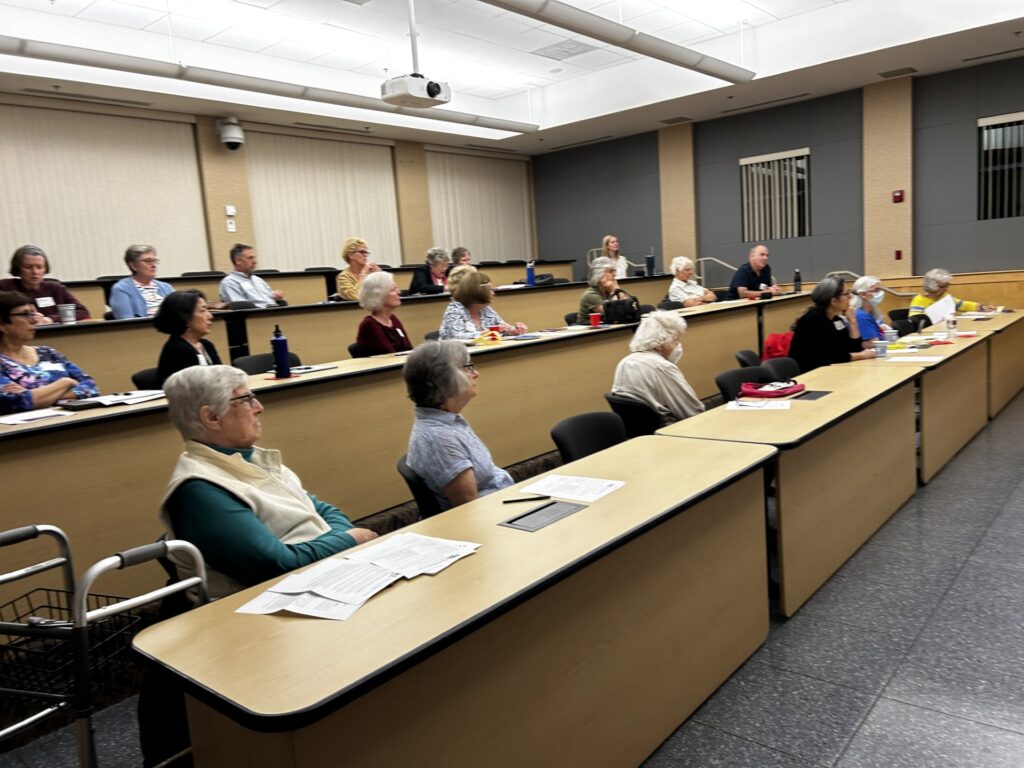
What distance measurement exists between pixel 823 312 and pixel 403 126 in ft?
24.3

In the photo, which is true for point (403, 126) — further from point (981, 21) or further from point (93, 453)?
point (93, 453)

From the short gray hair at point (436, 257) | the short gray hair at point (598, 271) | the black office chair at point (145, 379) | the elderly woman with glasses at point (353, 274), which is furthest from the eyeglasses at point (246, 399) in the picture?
the short gray hair at point (436, 257)

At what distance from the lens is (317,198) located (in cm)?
1019

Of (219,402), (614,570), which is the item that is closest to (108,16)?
(219,402)

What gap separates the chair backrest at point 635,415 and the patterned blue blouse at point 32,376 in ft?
8.36

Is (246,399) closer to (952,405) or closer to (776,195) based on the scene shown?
(952,405)

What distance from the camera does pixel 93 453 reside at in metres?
2.82

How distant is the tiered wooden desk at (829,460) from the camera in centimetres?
267

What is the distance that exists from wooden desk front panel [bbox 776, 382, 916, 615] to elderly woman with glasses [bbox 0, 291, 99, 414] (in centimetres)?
312

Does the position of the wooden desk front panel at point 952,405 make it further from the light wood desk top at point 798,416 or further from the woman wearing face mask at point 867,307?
the woman wearing face mask at point 867,307

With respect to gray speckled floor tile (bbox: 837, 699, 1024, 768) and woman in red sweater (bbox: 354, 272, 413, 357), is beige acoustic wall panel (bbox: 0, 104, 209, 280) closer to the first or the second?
woman in red sweater (bbox: 354, 272, 413, 357)

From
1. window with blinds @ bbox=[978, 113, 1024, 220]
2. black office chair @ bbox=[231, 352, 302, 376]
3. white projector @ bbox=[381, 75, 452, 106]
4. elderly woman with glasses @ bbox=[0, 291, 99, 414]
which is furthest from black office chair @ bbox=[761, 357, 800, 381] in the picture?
window with blinds @ bbox=[978, 113, 1024, 220]

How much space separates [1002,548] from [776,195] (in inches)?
329

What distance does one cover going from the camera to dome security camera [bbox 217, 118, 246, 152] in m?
8.83
